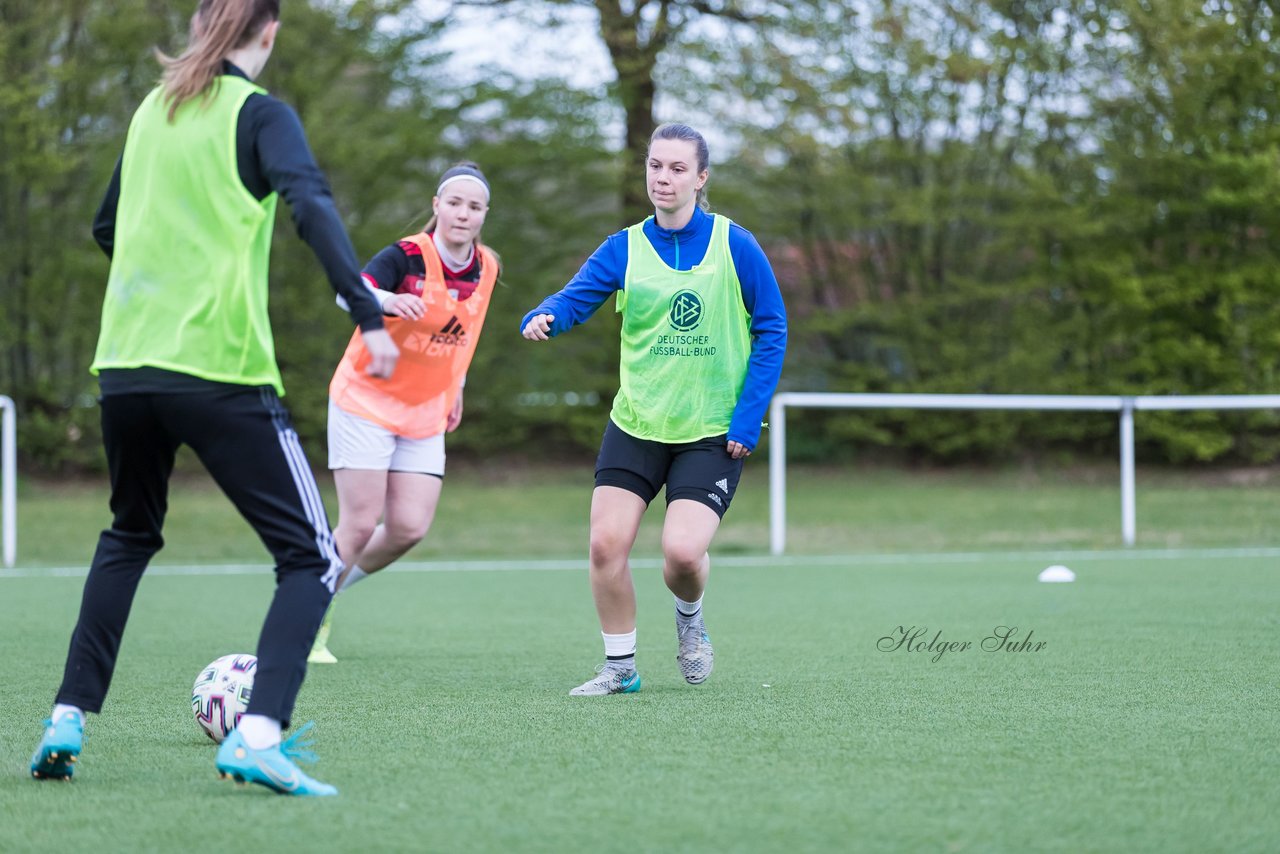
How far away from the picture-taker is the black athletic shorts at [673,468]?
5.27m

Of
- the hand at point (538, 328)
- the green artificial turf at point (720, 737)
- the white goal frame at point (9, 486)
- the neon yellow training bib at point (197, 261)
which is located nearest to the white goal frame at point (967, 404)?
the green artificial turf at point (720, 737)

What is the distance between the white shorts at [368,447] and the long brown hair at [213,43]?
2.62 metres

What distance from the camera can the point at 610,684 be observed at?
210 inches

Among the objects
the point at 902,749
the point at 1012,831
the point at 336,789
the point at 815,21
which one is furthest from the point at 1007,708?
the point at 815,21

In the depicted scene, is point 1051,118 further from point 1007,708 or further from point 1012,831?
point 1012,831

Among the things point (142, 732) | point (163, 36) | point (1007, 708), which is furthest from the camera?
point (163, 36)

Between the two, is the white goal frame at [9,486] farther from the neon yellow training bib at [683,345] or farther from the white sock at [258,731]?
the white sock at [258,731]

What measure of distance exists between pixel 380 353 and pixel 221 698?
1.48m

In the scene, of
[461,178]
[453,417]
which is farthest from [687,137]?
[453,417]

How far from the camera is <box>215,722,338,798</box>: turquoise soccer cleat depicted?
11.3 ft

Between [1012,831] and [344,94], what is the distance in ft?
50.8

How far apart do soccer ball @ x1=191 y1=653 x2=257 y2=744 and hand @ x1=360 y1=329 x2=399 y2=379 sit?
130 cm

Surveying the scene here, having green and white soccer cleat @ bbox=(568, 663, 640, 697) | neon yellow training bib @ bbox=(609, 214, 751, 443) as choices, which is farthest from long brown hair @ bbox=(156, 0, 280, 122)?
green and white soccer cleat @ bbox=(568, 663, 640, 697)

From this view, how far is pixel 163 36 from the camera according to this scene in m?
17.1
